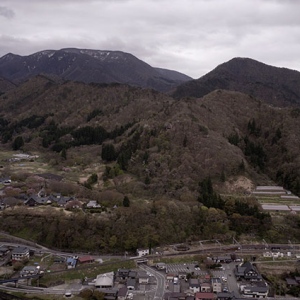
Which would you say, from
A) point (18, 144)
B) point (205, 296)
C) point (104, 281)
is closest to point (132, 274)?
point (104, 281)

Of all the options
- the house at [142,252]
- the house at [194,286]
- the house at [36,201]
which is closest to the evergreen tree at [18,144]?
the house at [36,201]

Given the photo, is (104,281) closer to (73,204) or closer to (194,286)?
(194,286)

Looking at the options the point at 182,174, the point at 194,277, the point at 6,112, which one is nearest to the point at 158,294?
the point at 194,277

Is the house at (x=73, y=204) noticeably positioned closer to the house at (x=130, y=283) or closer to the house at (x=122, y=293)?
the house at (x=130, y=283)

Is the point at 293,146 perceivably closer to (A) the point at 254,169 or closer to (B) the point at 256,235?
(A) the point at 254,169

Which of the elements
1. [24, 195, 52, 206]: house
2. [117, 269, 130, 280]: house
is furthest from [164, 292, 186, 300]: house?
[24, 195, 52, 206]: house

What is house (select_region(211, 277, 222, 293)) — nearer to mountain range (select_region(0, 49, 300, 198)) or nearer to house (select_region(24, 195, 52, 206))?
mountain range (select_region(0, 49, 300, 198))
